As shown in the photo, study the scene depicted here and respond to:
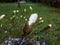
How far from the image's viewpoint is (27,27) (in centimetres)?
214

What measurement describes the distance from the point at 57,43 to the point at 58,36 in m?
0.47

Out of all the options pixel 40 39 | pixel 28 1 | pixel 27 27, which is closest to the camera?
pixel 27 27

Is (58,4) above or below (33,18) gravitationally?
below

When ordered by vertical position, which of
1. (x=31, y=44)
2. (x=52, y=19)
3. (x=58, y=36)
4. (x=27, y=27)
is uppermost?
(x=27, y=27)

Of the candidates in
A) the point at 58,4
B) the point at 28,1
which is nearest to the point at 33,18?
the point at 58,4

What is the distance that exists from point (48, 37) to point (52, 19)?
108 inches

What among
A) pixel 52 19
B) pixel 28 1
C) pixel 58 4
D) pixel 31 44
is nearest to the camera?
pixel 31 44

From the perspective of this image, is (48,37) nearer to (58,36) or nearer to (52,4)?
(58,36)

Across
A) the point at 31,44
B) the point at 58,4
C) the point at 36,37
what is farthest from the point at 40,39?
the point at 58,4

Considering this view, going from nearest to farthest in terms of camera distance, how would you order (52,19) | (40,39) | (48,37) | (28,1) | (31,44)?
(31,44), (40,39), (48,37), (52,19), (28,1)

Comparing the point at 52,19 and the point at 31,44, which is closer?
the point at 31,44

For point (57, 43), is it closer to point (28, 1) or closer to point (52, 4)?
point (52, 4)

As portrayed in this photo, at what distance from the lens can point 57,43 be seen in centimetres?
561

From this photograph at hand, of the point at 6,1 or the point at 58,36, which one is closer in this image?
the point at 58,36
